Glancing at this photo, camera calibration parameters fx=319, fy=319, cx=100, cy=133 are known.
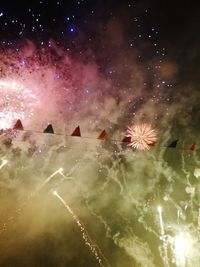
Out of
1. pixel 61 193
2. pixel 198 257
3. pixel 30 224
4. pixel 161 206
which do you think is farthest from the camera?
pixel 30 224

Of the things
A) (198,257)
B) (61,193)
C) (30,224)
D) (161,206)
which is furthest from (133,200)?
(30,224)

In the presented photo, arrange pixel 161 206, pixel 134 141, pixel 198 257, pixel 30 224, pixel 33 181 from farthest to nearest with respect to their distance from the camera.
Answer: pixel 30 224, pixel 33 181, pixel 161 206, pixel 198 257, pixel 134 141

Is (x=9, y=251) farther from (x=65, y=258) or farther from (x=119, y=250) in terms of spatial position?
(x=119, y=250)

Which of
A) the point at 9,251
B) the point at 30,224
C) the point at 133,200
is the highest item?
the point at 133,200

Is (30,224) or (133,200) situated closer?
(133,200)

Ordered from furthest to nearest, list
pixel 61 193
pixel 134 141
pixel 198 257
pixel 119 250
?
pixel 119 250, pixel 61 193, pixel 198 257, pixel 134 141

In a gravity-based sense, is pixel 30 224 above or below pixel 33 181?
below

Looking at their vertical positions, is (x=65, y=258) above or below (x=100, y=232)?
below

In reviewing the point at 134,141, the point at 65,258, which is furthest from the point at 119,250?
the point at 134,141

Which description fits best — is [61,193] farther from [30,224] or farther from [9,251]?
[9,251]
